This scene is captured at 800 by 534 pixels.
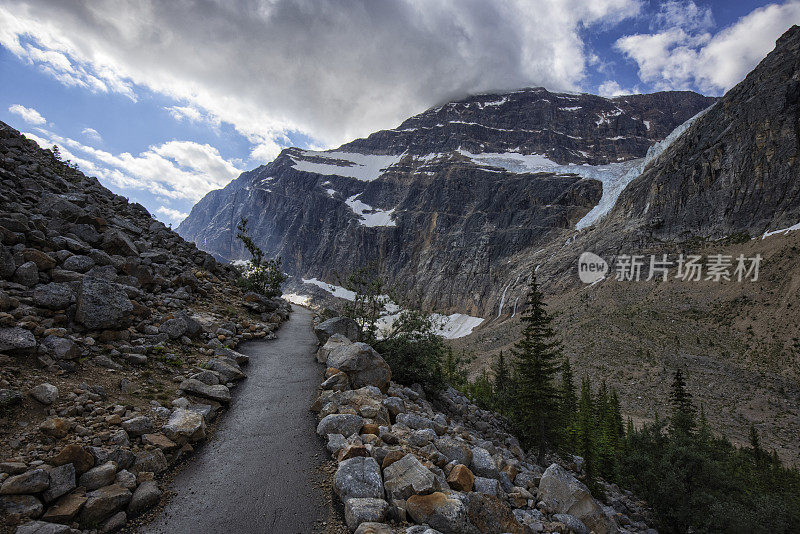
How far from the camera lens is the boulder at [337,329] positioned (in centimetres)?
1842

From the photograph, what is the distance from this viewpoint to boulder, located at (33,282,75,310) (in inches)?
336

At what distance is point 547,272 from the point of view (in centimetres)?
9994

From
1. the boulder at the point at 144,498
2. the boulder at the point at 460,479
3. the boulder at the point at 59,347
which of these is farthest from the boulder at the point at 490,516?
the boulder at the point at 59,347

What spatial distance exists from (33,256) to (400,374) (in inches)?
602

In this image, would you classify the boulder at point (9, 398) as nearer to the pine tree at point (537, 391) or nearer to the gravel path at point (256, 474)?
the gravel path at point (256, 474)

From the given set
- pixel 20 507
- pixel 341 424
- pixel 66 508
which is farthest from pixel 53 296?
pixel 341 424

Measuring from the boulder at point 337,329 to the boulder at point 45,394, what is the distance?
12.0m

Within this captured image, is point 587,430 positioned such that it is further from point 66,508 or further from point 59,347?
point 59,347

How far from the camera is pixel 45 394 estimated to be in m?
6.44

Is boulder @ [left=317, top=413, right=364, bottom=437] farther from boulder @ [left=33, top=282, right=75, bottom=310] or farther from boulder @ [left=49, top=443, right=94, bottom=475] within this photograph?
boulder @ [left=33, top=282, right=75, bottom=310]

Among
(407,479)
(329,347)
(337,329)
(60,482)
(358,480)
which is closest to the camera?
(60,482)

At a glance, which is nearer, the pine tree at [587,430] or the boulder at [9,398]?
the boulder at [9,398]

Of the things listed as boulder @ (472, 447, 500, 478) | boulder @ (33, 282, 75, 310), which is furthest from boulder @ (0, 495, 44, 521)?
boulder @ (472, 447, 500, 478)

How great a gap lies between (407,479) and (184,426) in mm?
5655
